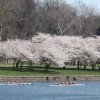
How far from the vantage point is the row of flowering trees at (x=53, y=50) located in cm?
9481

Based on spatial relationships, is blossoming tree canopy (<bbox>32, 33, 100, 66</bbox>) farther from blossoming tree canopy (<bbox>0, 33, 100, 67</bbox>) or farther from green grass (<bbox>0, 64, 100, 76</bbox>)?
green grass (<bbox>0, 64, 100, 76</bbox>)

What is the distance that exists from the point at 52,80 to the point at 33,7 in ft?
191

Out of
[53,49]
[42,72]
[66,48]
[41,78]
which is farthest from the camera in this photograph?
[66,48]

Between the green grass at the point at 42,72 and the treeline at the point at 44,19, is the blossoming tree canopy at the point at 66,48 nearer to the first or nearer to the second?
the green grass at the point at 42,72

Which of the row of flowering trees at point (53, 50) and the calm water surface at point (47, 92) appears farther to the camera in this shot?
the row of flowering trees at point (53, 50)

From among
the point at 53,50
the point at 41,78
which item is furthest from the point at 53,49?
the point at 41,78

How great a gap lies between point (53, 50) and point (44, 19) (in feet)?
178

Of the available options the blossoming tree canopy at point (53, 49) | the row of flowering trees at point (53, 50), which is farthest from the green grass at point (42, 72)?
the blossoming tree canopy at point (53, 49)

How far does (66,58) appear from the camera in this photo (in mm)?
99125

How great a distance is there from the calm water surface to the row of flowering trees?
13805 millimetres

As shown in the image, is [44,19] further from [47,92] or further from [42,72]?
[47,92]

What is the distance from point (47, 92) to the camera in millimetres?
68312

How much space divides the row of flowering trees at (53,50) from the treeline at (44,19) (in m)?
17.7

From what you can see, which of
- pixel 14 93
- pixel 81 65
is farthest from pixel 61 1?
pixel 14 93
